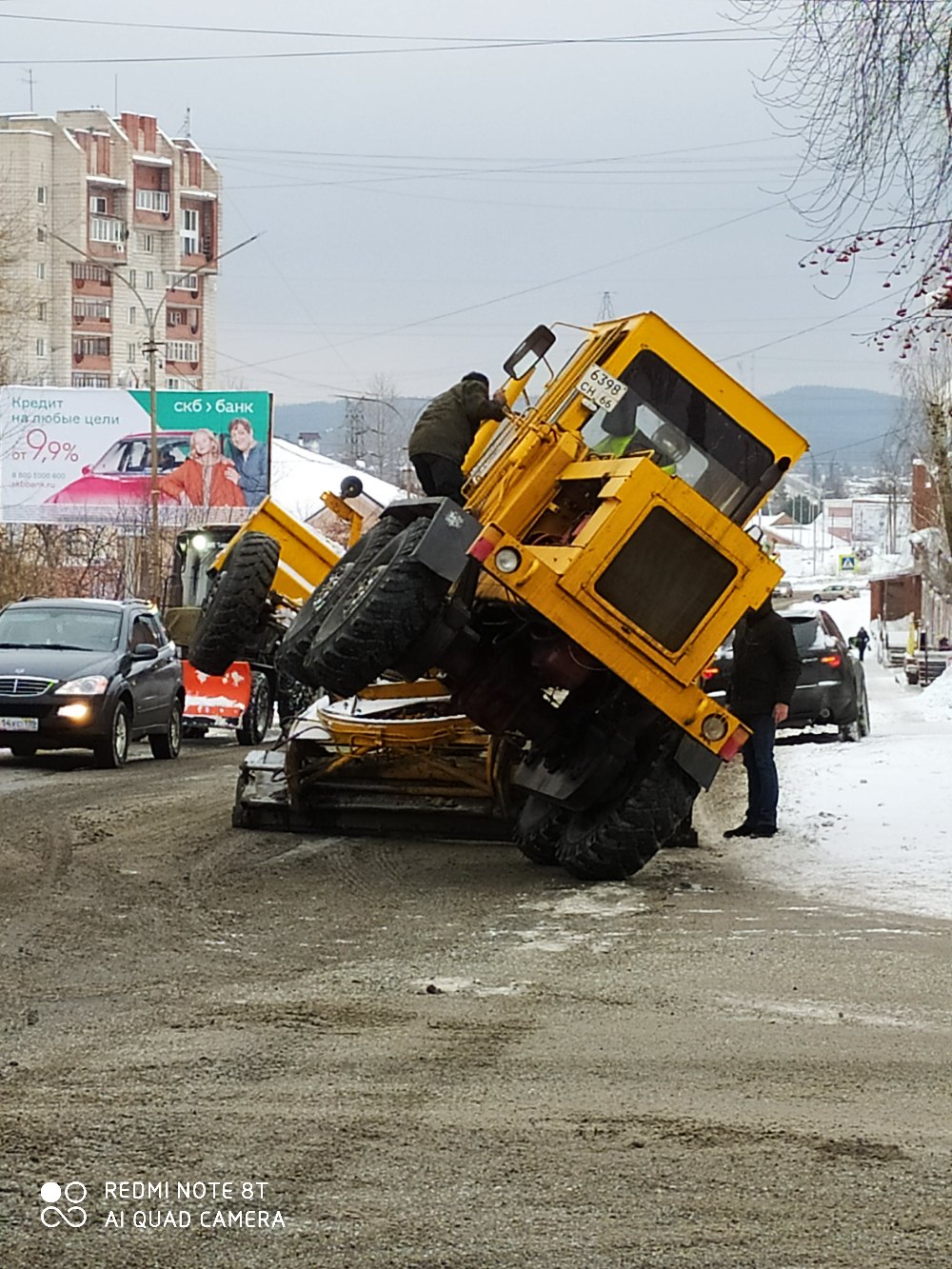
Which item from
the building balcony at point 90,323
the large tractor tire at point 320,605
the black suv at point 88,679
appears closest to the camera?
the large tractor tire at point 320,605

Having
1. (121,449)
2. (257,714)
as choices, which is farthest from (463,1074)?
(121,449)

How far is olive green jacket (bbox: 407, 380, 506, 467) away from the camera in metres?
11.5

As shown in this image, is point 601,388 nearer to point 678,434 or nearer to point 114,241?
point 678,434

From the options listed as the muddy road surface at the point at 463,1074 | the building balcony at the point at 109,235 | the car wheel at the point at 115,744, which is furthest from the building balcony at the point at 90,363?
the muddy road surface at the point at 463,1074

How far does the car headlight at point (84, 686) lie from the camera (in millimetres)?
18344

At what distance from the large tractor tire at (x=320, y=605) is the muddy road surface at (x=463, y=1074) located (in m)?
1.23

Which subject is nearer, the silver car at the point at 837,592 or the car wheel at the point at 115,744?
the car wheel at the point at 115,744

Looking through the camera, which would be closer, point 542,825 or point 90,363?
point 542,825

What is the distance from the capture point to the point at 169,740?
70.0 ft

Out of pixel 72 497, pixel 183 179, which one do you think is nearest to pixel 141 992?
pixel 72 497

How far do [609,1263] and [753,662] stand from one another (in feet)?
29.9

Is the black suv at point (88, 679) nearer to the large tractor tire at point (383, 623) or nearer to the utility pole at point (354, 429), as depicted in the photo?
the large tractor tire at point (383, 623)

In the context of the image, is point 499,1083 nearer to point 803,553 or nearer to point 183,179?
point 183,179

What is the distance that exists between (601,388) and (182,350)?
105766 millimetres
